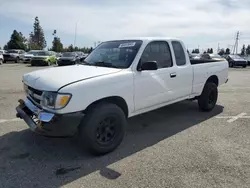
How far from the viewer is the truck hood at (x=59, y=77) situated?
3.72m

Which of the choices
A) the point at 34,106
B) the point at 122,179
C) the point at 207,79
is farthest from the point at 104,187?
the point at 207,79

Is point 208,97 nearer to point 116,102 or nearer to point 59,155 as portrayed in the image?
point 116,102

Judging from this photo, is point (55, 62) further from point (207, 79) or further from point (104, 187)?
point (104, 187)

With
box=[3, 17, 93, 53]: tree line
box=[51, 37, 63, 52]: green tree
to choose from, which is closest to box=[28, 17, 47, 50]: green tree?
box=[3, 17, 93, 53]: tree line

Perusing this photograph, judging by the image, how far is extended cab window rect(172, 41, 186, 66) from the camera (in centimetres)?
551

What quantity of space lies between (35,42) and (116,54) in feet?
265

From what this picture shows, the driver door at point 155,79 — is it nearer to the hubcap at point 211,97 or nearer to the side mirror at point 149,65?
the side mirror at point 149,65

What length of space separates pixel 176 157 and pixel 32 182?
2.09 meters

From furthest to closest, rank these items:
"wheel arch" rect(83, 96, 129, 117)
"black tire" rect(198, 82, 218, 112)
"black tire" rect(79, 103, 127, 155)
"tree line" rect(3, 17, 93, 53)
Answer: "tree line" rect(3, 17, 93, 53), "black tire" rect(198, 82, 218, 112), "wheel arch" rect(83, 96, 129, 117), "black tire" rect(79, 103, 127, 155)

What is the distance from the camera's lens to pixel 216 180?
337cm

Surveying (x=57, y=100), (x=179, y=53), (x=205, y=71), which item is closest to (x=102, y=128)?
(x=57, y=100)

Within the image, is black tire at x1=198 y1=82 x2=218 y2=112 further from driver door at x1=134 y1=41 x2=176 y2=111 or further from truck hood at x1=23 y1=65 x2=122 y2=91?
truck hood at x1=23 y1=65 x2=122 y2=91

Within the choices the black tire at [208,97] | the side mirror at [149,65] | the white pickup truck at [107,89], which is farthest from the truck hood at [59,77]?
the black tire at [208,97]

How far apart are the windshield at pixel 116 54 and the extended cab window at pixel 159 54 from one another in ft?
0.68
